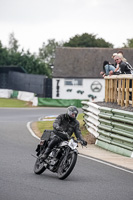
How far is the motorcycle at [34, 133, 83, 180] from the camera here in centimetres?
1159

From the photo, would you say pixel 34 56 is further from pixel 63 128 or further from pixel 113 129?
pixel 63 128

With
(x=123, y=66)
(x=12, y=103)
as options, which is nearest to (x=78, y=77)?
(x=12, y=103)

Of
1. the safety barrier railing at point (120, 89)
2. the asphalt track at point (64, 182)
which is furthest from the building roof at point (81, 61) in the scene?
the asphalt track at point (64, 182)

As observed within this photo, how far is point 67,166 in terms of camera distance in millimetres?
11727

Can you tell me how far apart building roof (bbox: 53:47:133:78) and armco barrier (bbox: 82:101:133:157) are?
48.4 meters

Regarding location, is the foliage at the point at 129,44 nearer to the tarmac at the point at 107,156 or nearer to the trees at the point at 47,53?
the trees at the point at 47,53

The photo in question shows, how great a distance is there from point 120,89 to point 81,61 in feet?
169

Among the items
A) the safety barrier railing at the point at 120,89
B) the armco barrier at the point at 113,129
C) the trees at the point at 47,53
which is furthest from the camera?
the trees at the point at 47,53

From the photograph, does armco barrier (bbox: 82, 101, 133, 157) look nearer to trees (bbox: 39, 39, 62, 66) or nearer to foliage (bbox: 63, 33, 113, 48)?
foliage (bbox: 63, 33, 113, 48)

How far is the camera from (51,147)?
12.4 metres

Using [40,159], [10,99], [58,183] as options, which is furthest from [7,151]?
[10,99]

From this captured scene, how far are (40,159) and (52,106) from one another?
40.8 metres

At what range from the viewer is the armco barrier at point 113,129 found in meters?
17.7

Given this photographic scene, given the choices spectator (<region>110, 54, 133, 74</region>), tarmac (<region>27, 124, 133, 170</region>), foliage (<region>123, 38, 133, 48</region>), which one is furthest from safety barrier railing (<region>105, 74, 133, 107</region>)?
foliage (<region>123, 38, 133, 48</region>)
